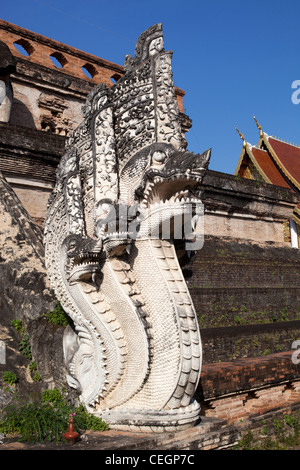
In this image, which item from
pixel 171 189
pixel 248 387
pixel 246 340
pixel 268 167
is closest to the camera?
pixel 171 189

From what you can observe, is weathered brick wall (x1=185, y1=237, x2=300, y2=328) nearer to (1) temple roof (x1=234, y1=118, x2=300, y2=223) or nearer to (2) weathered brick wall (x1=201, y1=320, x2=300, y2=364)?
(2) weathered brick wall (x1=201, y1=320, x2=300, y2=364)

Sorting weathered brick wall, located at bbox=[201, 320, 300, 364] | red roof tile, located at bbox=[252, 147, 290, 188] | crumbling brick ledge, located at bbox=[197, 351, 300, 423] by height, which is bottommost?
crumbling brick ledge, located at bbox=[197, 351, 300, 423]

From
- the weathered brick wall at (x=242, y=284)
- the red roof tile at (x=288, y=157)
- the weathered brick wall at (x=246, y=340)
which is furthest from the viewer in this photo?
the red roof tile at (x=288, y=157)

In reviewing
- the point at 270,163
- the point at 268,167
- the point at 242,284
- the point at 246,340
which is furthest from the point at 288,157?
the point at 246,340

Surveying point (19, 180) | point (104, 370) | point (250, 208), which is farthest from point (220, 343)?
point (250, 208)

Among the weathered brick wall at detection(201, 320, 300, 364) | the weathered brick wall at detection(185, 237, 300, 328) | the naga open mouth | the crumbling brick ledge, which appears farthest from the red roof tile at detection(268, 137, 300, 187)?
the naga open mouth

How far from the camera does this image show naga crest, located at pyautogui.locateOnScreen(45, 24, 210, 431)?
3789 mm

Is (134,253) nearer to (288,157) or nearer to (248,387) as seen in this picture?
(248,387)

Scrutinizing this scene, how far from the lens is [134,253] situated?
13.3ft

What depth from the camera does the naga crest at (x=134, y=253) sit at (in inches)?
149

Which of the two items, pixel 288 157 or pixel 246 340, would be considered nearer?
pixel 246 340

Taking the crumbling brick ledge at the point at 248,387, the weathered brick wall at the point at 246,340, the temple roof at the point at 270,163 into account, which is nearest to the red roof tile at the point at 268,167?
the temple roof at the point at 270,163

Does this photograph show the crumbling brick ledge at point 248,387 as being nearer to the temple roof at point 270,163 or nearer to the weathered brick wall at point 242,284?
the weathered brick wall at point 242,284
